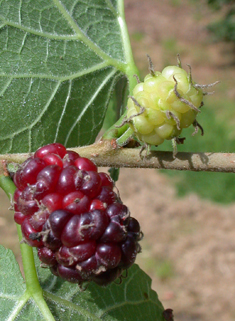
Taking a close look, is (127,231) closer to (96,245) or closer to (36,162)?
(96,245)

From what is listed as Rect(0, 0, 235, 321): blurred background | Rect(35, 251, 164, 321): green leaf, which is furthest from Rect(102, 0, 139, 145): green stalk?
Rect(0, 0, 235, 321): blurred background

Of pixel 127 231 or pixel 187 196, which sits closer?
pixel 127 231

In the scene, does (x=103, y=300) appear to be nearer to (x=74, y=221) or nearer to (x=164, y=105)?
(x=74, y=221)

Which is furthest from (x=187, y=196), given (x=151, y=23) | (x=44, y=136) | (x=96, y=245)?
(x=151, y=23)

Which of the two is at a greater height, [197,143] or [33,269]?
A: [197,143]

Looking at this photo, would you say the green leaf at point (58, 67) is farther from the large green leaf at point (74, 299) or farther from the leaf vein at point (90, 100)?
the large green leaf at point (74, 299)

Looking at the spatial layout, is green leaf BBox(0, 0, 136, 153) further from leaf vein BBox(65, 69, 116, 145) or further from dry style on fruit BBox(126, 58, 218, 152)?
dry style on fruit BBox(126, 58, 218, 152)
